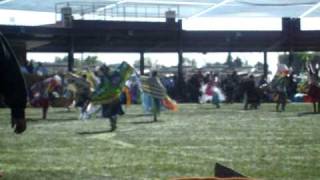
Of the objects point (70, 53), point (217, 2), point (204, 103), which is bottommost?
point (204, 103)

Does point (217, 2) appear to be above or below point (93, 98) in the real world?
above

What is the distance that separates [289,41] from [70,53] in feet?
46.6

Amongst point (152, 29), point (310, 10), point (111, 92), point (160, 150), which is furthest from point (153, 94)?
point (310, 10)

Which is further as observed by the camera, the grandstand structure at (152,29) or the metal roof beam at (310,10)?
the metal roof beam at (310,10)

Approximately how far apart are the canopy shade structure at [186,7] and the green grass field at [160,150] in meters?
25.3

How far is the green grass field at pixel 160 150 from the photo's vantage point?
11.8 metres

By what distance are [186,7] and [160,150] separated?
3842 centimetres

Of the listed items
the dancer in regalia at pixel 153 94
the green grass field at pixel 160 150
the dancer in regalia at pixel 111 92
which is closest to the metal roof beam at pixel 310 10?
the dancer in regalia at pixel 153 94

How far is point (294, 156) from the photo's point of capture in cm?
1397

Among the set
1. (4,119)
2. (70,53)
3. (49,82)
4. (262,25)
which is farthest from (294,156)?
(262,25)

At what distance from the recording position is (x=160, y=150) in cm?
1530

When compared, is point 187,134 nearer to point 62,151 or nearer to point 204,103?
point 62,151

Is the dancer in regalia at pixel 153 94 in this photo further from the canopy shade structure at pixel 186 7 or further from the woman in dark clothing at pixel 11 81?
the canopy shade structure at pixel 186 7

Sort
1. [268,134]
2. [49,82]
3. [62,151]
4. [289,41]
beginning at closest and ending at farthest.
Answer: [62,151], [268,134], [49,82], [289,41]
